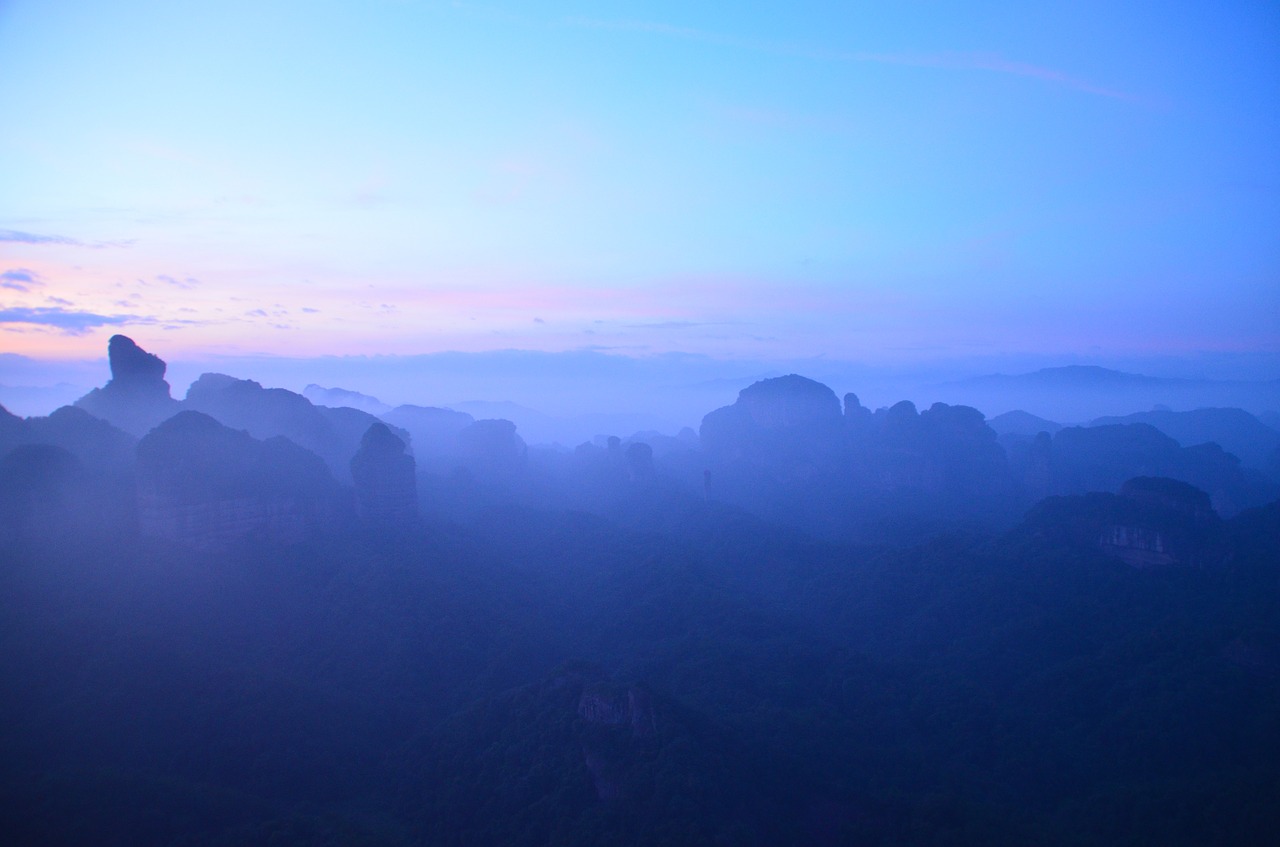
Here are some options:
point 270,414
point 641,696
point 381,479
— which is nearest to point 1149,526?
point 641,696

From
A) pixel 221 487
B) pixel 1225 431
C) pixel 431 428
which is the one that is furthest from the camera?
pixel 1225 431

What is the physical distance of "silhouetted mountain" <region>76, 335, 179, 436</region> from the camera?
66562 millimetres

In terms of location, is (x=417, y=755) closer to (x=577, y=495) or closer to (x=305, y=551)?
(x=305, y=551)

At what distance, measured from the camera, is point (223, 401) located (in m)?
73.6

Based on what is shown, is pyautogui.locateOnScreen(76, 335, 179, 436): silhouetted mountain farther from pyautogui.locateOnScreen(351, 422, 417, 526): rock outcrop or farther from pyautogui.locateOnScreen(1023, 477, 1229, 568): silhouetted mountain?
pyautogui.locateOnScreen(1023, 477, 1229, 568): silhouetted mountain

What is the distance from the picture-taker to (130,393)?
67375 millimetres

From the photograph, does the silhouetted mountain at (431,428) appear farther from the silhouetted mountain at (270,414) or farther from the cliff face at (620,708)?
the cliff face at (620,708)

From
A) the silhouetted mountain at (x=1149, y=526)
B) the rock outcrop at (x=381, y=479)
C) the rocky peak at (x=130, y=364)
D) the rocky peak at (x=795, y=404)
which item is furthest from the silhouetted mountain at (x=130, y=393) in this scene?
the rocky peak at (x=795, y=404)

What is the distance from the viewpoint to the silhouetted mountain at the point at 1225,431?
143375 mm

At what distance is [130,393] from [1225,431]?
207913mm

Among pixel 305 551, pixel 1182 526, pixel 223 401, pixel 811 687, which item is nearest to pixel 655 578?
pixel 811 687

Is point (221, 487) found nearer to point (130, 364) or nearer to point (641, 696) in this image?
point (130, 364)

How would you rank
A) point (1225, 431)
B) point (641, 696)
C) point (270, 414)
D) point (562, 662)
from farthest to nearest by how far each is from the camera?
point (1225, 431) → point (270, 414) → point (562, 662) → point (641, 696)

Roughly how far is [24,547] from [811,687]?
53299mm
